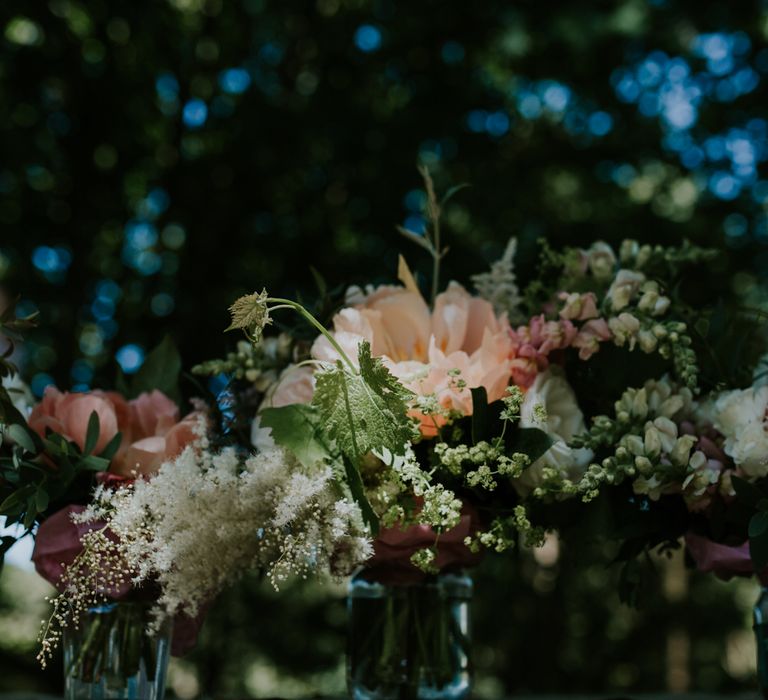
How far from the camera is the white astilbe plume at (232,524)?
747 millimetres

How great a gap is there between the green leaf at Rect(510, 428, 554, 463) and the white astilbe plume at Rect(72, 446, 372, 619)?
6.0 inches

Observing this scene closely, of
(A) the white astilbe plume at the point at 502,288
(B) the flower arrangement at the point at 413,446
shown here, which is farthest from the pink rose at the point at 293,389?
(A) the white astilbe plume at the point at 502,288

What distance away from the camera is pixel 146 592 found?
0.92m

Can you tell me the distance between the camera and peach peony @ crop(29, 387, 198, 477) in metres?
0.91

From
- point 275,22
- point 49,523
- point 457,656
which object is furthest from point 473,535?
point 275,22

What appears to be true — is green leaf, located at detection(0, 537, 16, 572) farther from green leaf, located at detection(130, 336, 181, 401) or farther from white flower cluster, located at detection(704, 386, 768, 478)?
white flower cluster, located at detection(704, 386, 768, 478)

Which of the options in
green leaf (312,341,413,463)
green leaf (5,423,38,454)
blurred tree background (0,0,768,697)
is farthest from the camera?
blurred tree background (0,0,768,697)

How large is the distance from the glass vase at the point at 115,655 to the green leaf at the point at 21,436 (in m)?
0.18

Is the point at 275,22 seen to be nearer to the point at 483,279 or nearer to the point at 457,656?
the point at 483,279

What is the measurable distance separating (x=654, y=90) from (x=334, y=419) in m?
2.52

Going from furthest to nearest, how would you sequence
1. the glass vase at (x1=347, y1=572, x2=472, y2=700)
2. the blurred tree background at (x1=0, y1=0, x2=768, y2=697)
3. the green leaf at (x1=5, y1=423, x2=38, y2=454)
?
the blurred tree background at (x1=0, y1=0, x2=768, y2=697), the glass vase at (x1=347, y1=572, x2=472, y2=700), the green leaf at (x1=5, y1=423, x2=38, y2=454)

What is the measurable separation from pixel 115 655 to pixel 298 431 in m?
0.32

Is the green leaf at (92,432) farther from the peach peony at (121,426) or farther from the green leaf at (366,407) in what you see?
the green leaf at (366,407)

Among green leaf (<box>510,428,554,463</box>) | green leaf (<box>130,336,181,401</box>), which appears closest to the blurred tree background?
green leaf (<box>130,336,181,401</box>)
